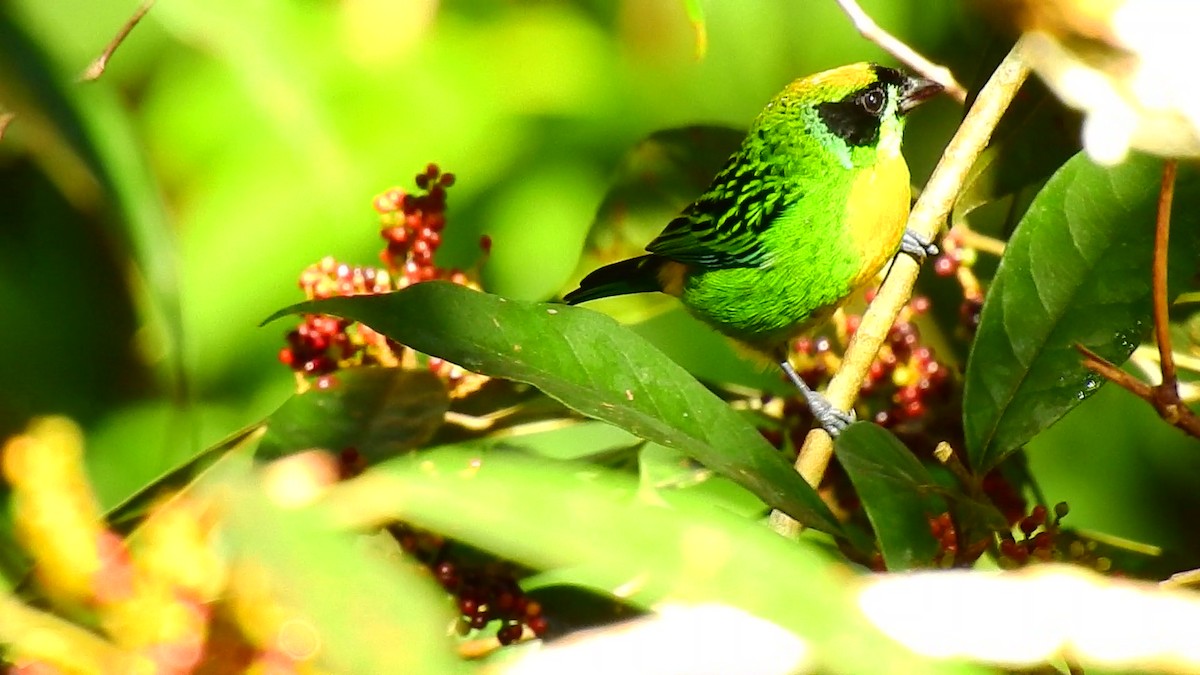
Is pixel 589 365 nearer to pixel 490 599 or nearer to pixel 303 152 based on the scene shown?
pixel 490 599

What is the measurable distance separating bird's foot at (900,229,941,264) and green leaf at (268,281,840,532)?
0.89ft

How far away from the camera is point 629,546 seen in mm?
347

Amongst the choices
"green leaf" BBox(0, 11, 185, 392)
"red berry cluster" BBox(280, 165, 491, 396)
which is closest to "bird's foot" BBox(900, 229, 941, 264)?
"red berry cluster" BBox(280, 165, 491, 396)

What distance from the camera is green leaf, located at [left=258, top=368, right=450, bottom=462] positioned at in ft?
3.15

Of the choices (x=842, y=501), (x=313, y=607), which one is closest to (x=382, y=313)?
(x=313, y=607)

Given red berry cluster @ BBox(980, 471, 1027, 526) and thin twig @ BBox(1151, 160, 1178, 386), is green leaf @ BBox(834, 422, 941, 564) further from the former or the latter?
red berry cluster @ BBox(980, 471, 1027, 526)

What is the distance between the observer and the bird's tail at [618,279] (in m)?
1.31

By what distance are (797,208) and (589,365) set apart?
58cm

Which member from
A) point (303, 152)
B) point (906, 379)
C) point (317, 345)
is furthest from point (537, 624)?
point (303, 152)

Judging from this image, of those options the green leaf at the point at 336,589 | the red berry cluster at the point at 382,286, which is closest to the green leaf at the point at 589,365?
the red berry cluster at the point at 382,286

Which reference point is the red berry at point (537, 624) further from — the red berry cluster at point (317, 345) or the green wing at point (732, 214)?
the green wing at point (732, 214)

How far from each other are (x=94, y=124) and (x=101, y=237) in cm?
33

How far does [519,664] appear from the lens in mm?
374

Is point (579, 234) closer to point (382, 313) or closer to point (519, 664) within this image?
point (382, 313)
